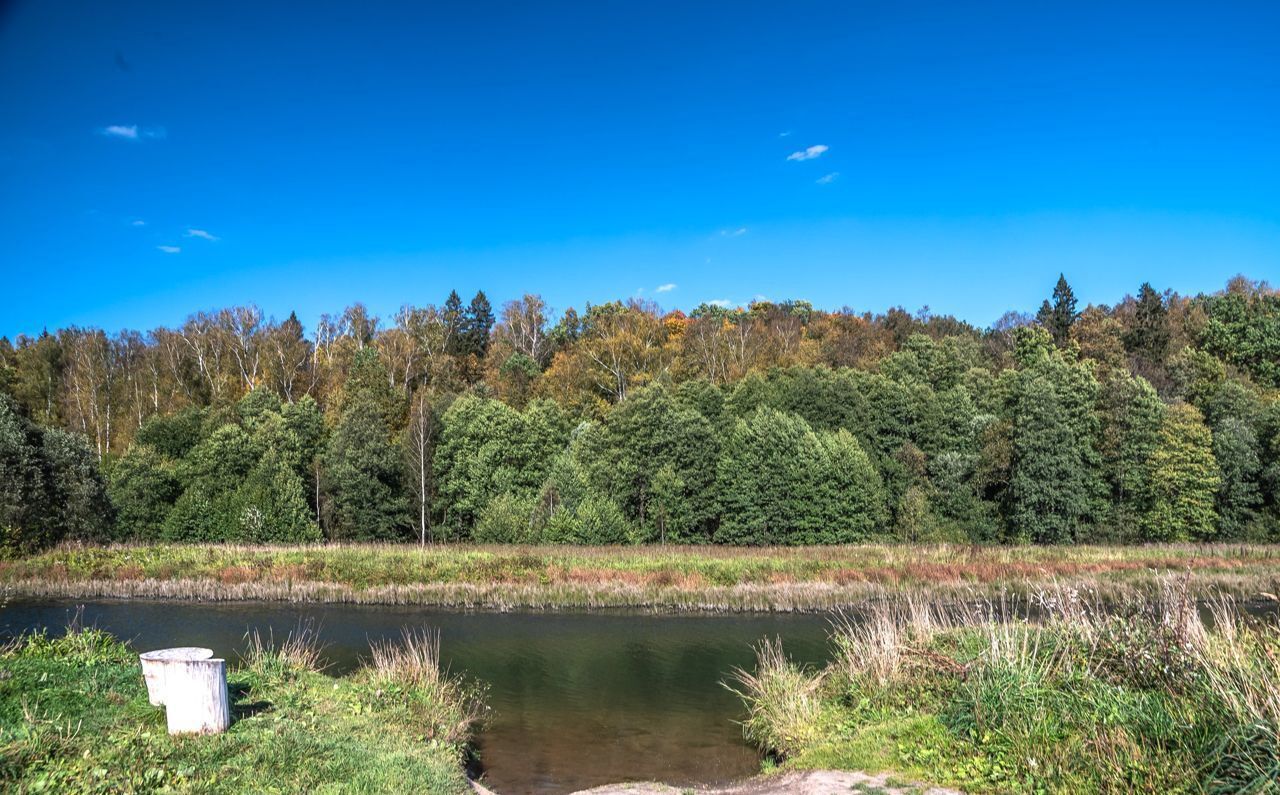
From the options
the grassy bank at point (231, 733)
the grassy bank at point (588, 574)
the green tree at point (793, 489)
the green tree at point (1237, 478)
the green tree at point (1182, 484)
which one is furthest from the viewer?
the green tree at point (793, 489)

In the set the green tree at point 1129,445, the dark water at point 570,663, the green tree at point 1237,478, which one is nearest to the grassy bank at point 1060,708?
the dark water at point 570,663

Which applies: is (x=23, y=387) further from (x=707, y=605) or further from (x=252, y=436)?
(x=707, y=605)

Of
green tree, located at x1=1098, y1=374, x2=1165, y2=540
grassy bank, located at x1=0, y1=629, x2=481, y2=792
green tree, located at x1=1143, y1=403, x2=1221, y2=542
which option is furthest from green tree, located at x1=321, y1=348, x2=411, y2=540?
green tree, located at x1=1143, y1=403, x2=1221, y2=542

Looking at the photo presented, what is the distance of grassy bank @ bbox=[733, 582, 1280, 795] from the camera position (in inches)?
322

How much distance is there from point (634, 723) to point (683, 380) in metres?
49.8

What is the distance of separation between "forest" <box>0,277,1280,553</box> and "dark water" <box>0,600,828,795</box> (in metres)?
16.2

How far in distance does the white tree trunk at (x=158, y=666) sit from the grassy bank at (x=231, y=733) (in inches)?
7.8

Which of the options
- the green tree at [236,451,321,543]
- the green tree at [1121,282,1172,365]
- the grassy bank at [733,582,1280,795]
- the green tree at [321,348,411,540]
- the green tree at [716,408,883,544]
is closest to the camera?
the grassy bank at [733,582,1280,795]

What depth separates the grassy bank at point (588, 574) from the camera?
3075cm

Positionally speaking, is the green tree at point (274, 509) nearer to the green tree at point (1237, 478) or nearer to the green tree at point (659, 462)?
the green tree at point (659, 462)

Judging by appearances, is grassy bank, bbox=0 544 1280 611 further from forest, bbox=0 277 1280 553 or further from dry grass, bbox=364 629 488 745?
dry grass, bbox=364 629 488 745

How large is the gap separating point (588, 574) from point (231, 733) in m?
23.7

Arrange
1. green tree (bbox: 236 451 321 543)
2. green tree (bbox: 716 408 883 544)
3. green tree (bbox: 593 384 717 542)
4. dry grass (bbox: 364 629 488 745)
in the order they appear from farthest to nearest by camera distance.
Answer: green tree (bbox: 593 384 717 542) < green tree (bbox: 716 408 883 544) < green tree (bbox: 236 451 321 543) < dry grass (bbox: 364 629 488 745)

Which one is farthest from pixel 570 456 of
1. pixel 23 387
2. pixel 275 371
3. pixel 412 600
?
pixel 23 387
